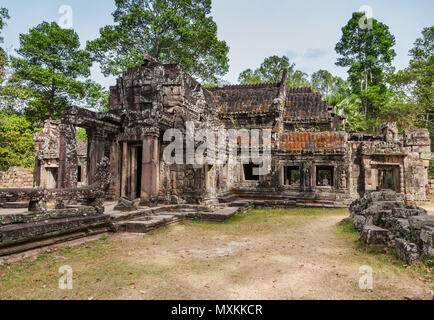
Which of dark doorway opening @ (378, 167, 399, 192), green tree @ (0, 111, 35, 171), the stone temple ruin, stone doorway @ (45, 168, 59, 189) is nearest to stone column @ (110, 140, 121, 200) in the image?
the stone temple ruin

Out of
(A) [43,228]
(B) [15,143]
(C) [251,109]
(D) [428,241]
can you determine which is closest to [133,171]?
(A) [43,228]

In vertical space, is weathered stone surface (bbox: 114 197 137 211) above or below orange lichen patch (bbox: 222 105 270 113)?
below

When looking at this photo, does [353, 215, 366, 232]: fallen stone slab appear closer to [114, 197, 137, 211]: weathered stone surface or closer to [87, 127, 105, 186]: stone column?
[114, 197, 137, 211]: weathered stone surface

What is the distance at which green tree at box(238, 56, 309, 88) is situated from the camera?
113 feet

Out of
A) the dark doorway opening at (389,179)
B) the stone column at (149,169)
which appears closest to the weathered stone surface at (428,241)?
the stone column at (149,169)

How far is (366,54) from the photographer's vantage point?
28.3m

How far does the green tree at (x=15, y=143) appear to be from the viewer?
1794 cm

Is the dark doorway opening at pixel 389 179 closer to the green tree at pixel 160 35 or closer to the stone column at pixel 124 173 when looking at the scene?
the stone column at pixel 124 173

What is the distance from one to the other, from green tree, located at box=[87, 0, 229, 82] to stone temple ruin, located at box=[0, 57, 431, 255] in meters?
7.24

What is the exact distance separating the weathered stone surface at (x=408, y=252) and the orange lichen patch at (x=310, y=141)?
9.67 m

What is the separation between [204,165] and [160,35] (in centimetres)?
1828
